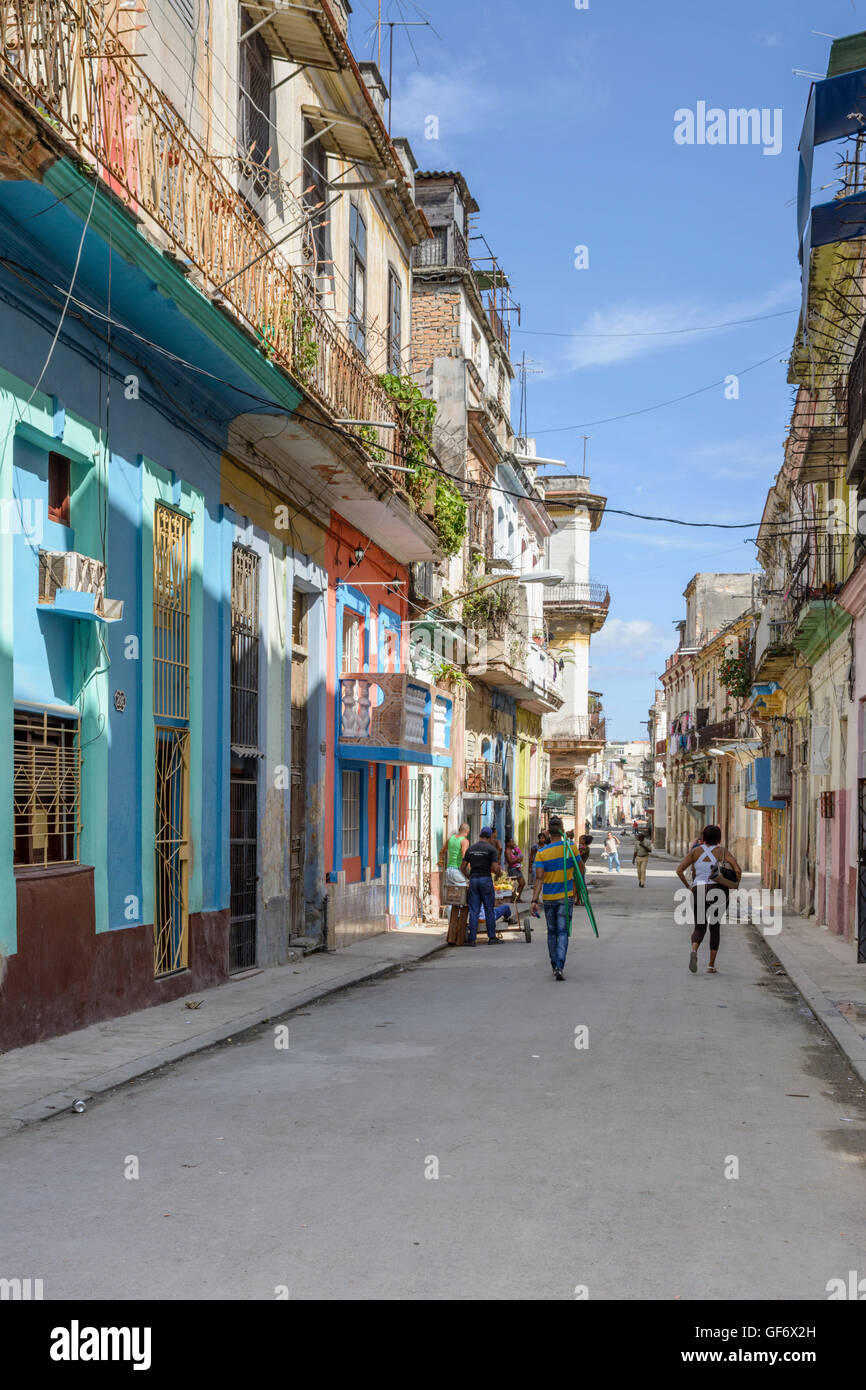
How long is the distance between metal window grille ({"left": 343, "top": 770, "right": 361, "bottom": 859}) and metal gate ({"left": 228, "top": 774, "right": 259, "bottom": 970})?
4.11 m

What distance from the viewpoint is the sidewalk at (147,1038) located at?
7.48m

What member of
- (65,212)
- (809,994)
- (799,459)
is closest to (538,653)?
(799,459)

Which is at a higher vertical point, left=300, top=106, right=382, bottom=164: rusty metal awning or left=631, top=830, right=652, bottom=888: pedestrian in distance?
left=300, top=106, right=382, bottom=164: rusty metal awning

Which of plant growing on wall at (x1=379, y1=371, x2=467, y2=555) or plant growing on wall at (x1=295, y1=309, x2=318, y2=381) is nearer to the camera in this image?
plant growing on wall at (x1=295, y1=309, x2=318, y2=381)

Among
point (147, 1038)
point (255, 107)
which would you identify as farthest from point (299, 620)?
point (147, 1038)

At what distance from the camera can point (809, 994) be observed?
12.8 m

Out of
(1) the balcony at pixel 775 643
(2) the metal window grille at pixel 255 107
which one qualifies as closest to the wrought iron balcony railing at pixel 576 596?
(1) the balcony at pixel 775 643

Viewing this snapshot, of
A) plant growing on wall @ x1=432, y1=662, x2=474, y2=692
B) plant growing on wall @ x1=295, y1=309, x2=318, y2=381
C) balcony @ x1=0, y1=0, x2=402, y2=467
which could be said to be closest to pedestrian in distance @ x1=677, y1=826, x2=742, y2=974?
balcony @ x1=0, y1=0, x2=402, y2=467

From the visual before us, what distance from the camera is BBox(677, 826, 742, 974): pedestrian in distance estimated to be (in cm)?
1496

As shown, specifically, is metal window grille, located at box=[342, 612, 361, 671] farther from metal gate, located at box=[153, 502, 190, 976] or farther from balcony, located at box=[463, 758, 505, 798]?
balcony, located at box=[463, 758, 505, 798]

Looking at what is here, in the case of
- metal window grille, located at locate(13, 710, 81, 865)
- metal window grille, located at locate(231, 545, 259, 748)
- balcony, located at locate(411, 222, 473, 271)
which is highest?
balcony, located at locate(411, 222, 473, 271)

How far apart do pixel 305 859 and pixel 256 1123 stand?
9896 mm

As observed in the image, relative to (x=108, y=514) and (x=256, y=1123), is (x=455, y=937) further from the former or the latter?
(x=256, y=1123)

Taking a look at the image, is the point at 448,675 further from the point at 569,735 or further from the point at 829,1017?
the point at 569,735
